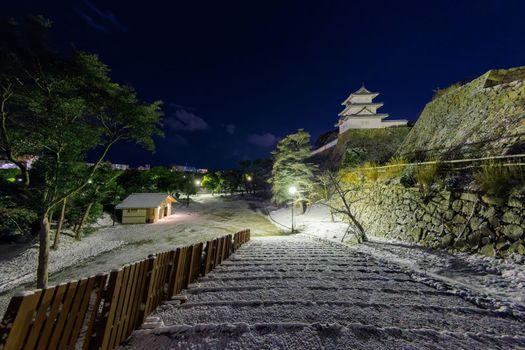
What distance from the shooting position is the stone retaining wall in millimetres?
5430

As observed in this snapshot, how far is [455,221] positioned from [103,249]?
66.6 feet

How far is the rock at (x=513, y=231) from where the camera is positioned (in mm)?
5230

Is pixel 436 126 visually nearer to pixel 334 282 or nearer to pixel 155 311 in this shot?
pixel 334 282

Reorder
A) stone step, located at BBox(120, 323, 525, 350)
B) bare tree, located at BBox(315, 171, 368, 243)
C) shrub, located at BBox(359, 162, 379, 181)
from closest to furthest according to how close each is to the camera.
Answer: stone step, located at BBox(120, 323, 525, 350), bare tree, located at BBox(315, 171, 368, 243), shrub, located at BBox(359, 162, 379, 181)

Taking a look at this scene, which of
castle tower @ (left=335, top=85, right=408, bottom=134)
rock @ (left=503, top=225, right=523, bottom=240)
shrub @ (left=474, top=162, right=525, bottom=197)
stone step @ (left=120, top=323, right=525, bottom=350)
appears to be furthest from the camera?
castle tower @ (left=335, top=85, right=408, bottom=134)

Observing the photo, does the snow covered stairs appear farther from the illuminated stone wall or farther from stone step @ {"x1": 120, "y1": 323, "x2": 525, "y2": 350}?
the illuminated stone wall

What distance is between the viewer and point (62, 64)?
9.43 m

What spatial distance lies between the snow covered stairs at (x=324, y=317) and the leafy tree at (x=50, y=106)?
11.2 meters

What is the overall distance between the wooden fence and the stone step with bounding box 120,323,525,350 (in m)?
0.34

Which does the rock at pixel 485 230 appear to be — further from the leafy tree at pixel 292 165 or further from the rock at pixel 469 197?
the leafy tree at pixel 292 165

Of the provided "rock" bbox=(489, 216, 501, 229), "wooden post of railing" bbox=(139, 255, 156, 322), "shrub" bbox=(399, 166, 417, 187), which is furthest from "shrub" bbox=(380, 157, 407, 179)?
"wooden post of railing" bbox=(139, 255, 156, 322)

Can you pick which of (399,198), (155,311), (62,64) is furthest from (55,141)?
(399,198)

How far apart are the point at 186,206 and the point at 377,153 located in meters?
31.3

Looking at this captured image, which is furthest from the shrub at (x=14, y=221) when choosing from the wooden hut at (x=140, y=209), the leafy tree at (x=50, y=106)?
the wooden hut at (x=140, y=209)
